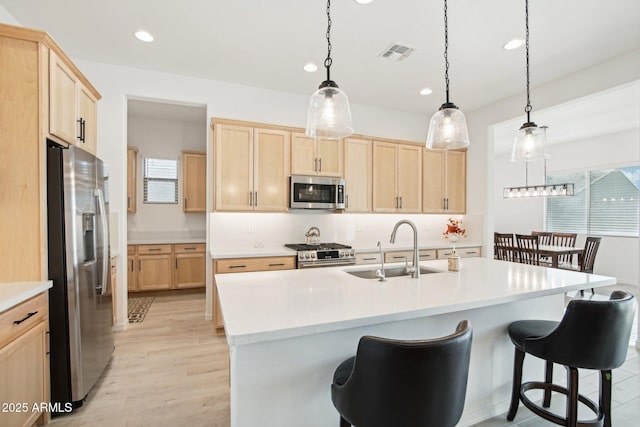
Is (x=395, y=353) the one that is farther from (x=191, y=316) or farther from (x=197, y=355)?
(x=191, y=316)

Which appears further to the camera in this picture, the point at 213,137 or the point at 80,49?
the point at 213,137

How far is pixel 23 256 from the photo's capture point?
1.93 m

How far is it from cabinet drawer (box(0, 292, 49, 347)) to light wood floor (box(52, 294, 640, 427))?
751 millimetres

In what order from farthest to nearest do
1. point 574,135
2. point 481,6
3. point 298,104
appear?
1. point 574,135
2. point 298,104
3. point 481,6

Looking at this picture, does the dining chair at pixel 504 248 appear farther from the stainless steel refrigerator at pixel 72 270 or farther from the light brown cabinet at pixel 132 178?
the light brown cabinet at pixel 132 178

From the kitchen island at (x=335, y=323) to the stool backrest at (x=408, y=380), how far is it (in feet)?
0.78

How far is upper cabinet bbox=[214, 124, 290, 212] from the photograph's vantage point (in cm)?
362

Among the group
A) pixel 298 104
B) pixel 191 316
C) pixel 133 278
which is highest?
pixel 298 104

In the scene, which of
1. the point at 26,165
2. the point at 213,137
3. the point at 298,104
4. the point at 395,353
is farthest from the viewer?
the point at 298,104

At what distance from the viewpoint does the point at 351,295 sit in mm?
1678

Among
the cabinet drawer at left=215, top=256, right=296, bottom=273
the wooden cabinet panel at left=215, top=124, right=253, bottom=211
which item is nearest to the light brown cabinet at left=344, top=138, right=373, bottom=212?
the cabinet drawer at left=215, top=256, right=296, bottom=273

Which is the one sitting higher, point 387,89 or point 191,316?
point 387,89

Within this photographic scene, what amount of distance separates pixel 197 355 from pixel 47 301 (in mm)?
1366

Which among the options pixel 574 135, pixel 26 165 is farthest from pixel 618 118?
pixel 26 165
